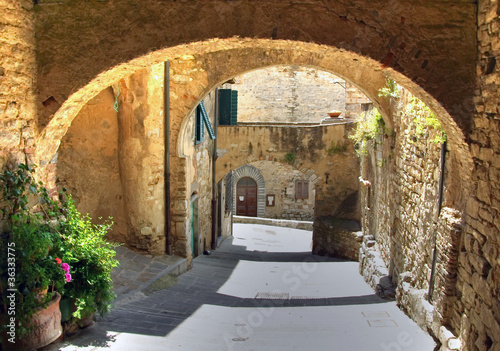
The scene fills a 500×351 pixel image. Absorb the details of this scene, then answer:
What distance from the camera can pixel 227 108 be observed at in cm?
1330

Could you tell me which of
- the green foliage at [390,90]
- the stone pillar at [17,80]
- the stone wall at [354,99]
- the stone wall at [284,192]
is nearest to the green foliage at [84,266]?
the stone pillar at [17,80]

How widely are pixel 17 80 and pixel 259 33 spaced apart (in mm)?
2031

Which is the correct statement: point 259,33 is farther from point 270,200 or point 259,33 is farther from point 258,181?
point 258,181

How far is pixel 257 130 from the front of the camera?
13461 mm

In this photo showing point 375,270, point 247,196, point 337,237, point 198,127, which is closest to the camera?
point 375,270

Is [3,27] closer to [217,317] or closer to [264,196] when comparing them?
[217,317]

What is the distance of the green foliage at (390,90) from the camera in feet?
23.1

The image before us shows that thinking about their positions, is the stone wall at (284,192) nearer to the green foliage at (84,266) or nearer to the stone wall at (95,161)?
the stone wall at (95,161)

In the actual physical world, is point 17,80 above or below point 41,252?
above

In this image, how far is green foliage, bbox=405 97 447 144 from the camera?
4.71 metres

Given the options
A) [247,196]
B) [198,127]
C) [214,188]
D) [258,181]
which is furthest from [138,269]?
[247,196]

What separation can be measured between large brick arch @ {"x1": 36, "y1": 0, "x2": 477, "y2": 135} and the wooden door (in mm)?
18925

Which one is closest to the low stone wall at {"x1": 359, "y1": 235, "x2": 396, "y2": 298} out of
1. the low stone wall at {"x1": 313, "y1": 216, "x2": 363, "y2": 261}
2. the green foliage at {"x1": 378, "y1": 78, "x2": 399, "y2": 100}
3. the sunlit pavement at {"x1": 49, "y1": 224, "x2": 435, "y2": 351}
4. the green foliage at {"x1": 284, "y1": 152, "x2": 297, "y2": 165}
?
the sunlit pavement at {"x1": 49, "y1": 224, "x2": 435, "y2": 351}

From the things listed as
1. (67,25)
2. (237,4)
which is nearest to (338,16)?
(237,4)
